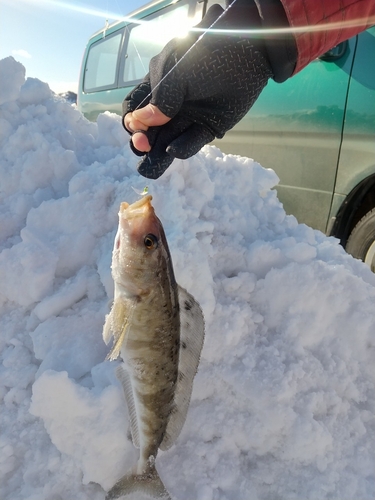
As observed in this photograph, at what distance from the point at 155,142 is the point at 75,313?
3.49 ft

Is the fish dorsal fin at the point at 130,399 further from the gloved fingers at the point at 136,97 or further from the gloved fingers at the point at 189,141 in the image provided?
the gloved fingers at the point at 136,97

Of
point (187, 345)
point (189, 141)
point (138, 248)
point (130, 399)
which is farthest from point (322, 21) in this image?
point (130, 399)

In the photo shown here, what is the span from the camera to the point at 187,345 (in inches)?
69.4

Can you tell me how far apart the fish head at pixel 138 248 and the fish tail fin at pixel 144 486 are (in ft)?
2.75

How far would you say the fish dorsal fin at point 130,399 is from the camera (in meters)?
1.81

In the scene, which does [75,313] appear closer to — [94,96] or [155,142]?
[155,142]

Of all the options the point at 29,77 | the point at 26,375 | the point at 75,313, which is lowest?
the point at 26,375

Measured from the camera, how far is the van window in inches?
167

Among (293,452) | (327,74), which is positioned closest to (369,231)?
(327,74)

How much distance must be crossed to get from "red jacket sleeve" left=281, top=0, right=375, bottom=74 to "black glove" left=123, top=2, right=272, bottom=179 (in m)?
0.16

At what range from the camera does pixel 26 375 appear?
214cm

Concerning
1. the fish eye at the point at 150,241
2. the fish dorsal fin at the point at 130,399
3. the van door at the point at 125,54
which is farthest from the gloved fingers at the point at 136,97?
the van door at the point at 125,54

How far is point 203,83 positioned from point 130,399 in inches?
56.3

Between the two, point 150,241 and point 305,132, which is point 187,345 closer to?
point 150,241
